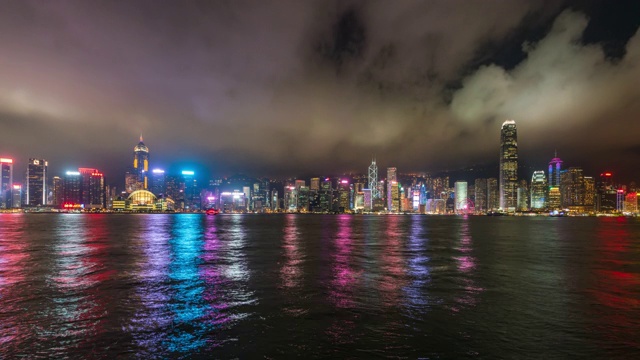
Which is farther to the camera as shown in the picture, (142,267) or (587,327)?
(142,267)

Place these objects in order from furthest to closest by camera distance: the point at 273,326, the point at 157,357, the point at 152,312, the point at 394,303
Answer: the point at 394,303 < the point at 152,312 < the point at 273,326 < the point at 157,357

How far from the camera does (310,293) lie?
23.8 meters

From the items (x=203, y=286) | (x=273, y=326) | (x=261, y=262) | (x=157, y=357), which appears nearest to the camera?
(x=157, y=357)

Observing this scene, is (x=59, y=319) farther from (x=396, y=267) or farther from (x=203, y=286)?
(x=396, y=267)

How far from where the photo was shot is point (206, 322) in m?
17.5

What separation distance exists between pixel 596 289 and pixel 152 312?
29.7m

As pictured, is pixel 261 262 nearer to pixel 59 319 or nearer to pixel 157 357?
pixel 59 319

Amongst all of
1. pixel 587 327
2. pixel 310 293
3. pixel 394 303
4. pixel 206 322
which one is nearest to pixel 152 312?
pixel 206 322

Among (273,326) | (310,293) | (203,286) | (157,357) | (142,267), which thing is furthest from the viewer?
(142,267)

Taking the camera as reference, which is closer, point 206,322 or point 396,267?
point 206,322

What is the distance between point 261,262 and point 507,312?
958 inches

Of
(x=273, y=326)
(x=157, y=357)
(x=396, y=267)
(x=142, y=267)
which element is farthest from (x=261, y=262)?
(x=157, y=357)

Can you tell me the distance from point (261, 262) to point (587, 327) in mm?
27824

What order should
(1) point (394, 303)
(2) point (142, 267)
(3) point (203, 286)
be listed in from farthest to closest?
(2) point (142, 267) < (3) point (203, 286) < (1) point (394, 303)
